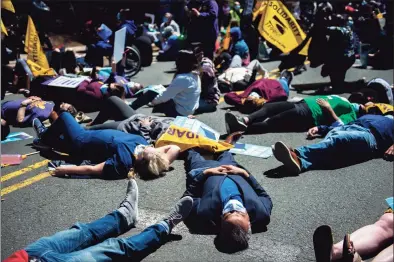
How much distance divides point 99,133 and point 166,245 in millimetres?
1947

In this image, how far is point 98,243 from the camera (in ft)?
12.8

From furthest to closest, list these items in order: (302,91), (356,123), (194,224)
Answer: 1. (302,91)
2. (356,123)
3. (194,224)

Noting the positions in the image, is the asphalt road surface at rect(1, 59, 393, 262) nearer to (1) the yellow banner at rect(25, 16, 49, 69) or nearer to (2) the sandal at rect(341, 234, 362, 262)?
(2) the sandal at rect(341, 234, 362, 262)

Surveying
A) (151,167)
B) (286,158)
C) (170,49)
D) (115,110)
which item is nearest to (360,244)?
(286,158)

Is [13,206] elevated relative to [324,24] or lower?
lower

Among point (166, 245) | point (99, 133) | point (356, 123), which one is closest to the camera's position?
point (166, 245)

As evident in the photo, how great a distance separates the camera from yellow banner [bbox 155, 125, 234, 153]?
18.4ft

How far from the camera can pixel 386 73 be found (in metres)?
10.5

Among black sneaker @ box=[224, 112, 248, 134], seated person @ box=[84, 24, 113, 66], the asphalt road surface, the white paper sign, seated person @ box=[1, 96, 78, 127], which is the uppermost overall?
→ the white paper sign

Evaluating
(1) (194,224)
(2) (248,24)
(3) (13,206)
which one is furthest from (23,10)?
(1) (194,224)

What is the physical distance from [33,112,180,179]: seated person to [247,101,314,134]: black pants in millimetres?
1585

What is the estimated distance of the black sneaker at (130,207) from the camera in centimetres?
422

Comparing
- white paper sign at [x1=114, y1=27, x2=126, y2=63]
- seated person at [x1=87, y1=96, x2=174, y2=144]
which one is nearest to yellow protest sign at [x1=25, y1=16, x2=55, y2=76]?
white paper sign at [x1=114, y1=27, x2=126, y2=63]

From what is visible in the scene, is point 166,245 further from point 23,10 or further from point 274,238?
point 23,10
